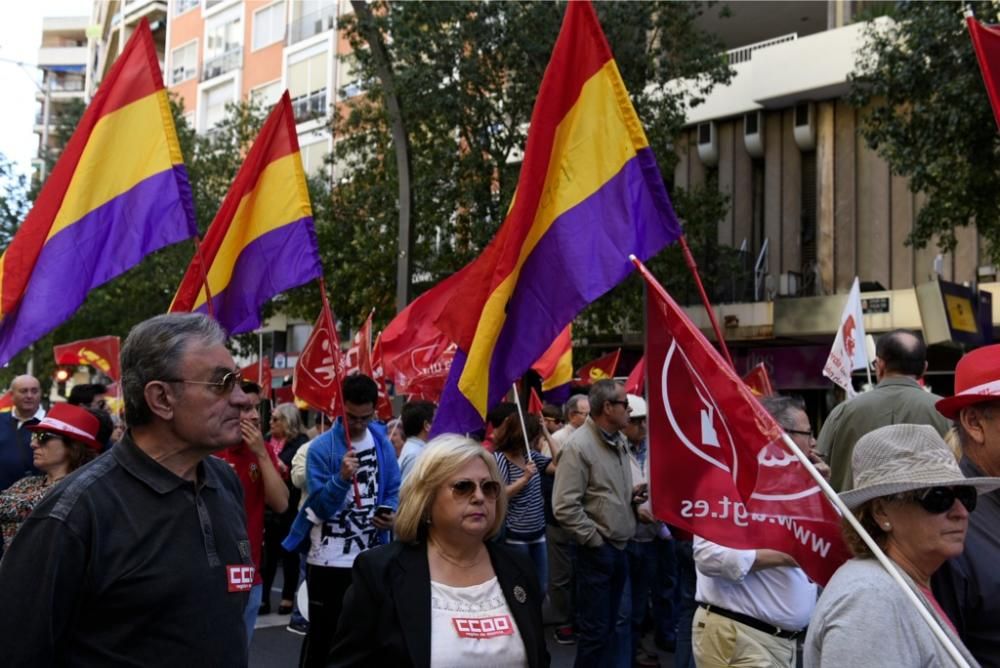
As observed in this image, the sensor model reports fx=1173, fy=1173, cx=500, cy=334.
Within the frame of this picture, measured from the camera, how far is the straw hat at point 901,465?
116 inches

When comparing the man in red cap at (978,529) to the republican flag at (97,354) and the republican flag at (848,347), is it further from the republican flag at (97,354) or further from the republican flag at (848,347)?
the republican flag at (97,354)

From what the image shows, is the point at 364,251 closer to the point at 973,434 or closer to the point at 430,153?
the point at 430,153

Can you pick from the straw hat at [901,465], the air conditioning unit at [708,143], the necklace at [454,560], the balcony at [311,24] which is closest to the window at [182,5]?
the balcony at [311,24]

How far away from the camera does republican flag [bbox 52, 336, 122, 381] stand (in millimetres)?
18562

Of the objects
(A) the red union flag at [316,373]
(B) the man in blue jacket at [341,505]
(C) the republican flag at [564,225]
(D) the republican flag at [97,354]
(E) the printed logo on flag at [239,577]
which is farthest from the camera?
(D) the republican flag at [97,354]

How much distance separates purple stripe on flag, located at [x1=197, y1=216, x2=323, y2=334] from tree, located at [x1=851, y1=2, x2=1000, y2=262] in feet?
31.3

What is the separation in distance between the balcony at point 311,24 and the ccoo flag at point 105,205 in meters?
32.4

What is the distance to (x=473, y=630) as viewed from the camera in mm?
3609

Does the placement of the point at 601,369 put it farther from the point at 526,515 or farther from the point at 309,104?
the point at 309,104

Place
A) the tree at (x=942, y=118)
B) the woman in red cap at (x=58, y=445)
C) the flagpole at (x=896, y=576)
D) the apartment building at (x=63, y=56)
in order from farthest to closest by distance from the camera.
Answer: the apartment building at (x=63, y=56) → the tree at (x=942, y=118) → the woman in red cap at (x=58, y=445) → the flagpole at (x=896, y=576)

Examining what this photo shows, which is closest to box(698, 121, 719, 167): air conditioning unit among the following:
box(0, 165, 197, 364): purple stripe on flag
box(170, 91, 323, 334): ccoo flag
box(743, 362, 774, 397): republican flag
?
box(743, 362, 774, 397): republican flag

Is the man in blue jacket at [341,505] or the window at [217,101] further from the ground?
the window at [217,101]

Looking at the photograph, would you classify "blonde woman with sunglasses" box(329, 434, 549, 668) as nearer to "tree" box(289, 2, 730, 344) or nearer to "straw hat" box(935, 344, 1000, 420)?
"straw hat" box(935, 344, 1000, 420)

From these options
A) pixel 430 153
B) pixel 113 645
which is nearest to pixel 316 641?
pixel 113 645
